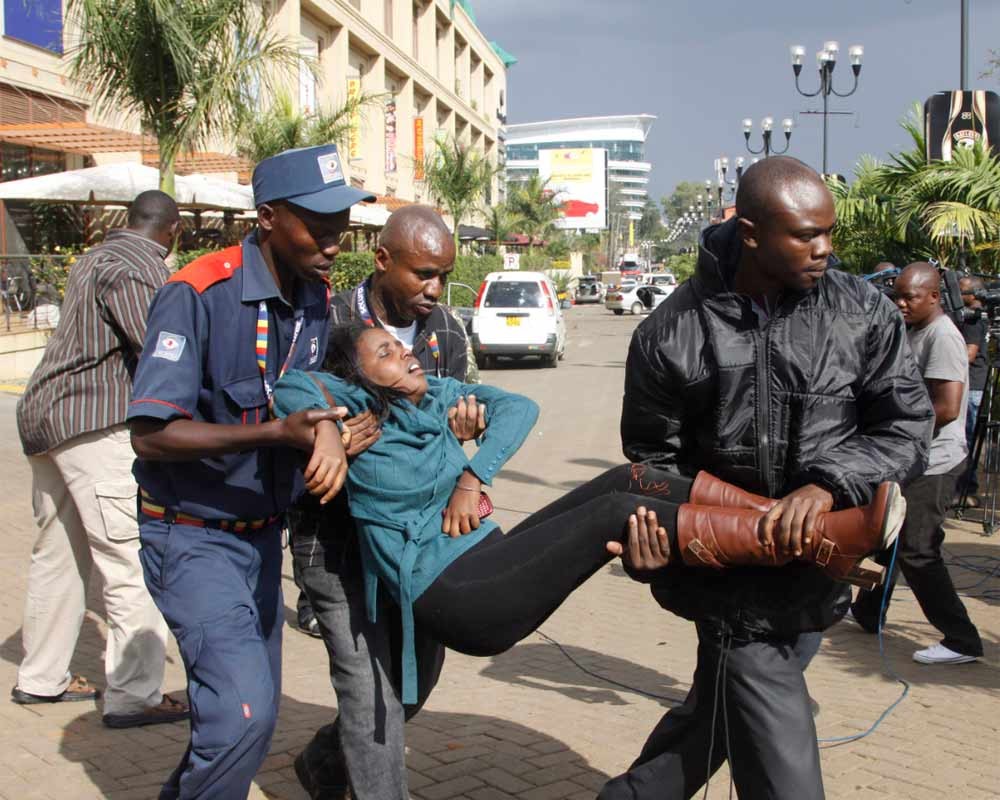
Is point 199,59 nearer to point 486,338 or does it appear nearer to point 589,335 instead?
point 486,338

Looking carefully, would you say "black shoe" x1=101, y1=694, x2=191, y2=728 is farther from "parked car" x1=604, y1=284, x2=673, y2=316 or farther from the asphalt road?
"parked car" x1=604, y1=284, x2=673, y2=316

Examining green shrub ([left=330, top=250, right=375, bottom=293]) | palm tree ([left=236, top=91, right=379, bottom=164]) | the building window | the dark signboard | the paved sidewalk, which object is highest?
the dark signboard

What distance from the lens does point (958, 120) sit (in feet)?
41.0

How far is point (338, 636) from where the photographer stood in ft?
11.1

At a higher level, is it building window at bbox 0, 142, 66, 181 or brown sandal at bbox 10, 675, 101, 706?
building window at bbox 0, 142, 66, 181

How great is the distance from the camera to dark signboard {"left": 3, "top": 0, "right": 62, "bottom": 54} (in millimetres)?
20125

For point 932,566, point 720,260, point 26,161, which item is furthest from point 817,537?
point 26,161

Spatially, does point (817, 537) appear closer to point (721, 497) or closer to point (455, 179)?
point (721, 497)

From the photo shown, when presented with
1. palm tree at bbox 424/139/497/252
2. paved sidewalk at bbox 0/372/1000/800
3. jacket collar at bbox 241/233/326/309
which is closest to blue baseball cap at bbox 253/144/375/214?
jacket collar at bbox 241/233/326/309

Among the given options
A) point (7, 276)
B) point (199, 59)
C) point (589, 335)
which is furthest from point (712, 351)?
point (589, 335)

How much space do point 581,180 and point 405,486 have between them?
13389 cm

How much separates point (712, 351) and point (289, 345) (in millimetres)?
1253

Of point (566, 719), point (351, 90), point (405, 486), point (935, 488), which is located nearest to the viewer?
point (405, 486)

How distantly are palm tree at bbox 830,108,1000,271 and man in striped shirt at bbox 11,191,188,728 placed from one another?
27.8 ft
